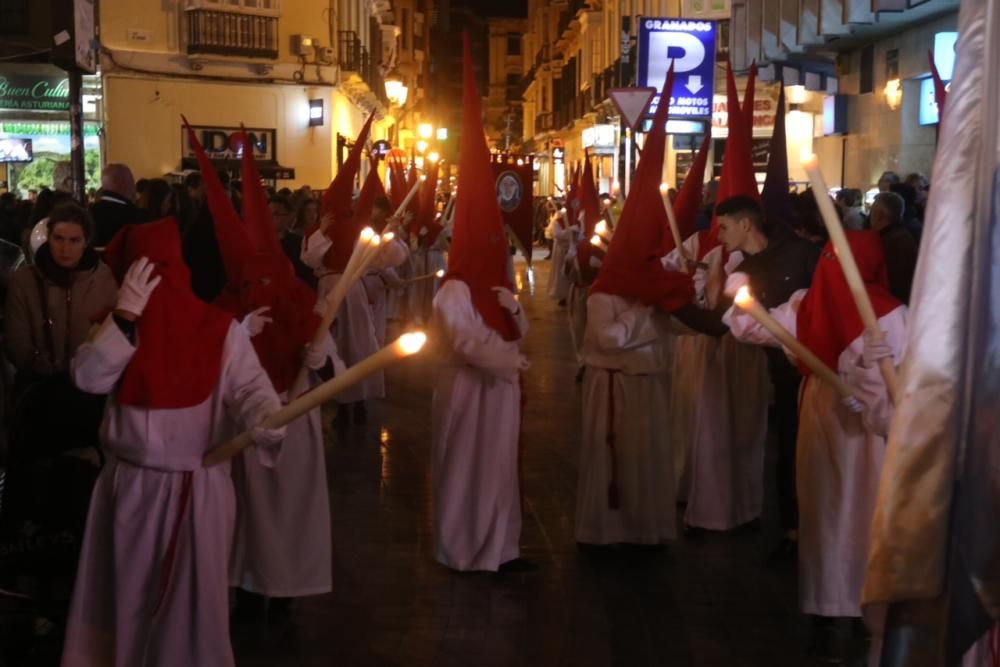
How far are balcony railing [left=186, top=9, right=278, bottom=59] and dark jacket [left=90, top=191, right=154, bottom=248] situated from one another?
21.3 m

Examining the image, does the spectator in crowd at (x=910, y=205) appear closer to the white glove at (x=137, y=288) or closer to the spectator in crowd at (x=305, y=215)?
the spectator in crowd at (x=305, y=215)

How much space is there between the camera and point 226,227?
21.1 ft

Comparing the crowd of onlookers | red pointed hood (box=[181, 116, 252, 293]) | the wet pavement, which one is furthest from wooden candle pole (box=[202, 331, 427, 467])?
red pointed hood (box=[181, 116, 252, 293])

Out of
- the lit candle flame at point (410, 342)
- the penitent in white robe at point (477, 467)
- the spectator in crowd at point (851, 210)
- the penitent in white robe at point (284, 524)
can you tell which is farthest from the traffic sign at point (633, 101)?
the lit candle flame at point (410, 342)

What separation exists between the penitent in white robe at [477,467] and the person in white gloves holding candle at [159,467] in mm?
2399

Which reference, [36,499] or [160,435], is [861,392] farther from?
[36,499]

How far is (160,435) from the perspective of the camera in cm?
456

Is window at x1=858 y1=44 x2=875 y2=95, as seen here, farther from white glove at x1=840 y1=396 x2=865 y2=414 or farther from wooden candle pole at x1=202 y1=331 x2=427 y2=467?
wooden candle pole at x1=202 y1=331 x2=427 y2=467

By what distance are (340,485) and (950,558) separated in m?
7.51

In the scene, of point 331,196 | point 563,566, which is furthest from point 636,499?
point 331,196

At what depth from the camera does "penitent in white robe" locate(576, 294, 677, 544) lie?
24.3 feet

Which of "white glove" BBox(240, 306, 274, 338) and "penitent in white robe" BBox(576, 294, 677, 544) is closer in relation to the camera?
"white glove" BBox(240, 306, 274, 338)

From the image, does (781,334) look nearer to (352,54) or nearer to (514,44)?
(352,54)

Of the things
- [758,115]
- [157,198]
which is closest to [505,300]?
[157,198]
